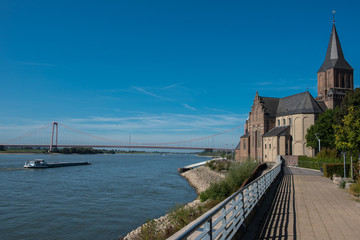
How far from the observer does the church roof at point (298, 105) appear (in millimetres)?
55875

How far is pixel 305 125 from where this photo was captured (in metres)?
55.2

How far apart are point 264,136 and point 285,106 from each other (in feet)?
29.4

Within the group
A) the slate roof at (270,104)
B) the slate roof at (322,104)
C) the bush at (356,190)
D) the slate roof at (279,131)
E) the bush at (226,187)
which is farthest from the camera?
the slate roof at (270,104)

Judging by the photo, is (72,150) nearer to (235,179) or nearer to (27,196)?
(27,196)

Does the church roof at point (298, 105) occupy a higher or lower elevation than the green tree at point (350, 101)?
higher

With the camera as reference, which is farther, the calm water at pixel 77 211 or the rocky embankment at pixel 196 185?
the calm water at pixel 77 211

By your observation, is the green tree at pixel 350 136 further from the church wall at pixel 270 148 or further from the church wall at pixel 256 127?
the church wall at pixel 256 127

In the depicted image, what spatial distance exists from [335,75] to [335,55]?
16.2ft

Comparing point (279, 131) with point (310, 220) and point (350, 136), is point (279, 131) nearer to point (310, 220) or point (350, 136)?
point (350, 136)

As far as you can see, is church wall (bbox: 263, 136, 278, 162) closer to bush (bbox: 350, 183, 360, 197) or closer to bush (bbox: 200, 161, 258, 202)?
bush (bbox: 200, 161, 258, 202)

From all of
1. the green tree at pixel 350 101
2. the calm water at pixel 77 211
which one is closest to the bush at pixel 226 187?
the calm water at pixel 77 211

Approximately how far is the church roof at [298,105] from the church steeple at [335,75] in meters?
5.58

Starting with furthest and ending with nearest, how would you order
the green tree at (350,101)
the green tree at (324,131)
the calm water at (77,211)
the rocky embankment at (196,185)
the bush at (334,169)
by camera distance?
the green tree at (324,131)
the green tree at (350,101)
the bush at (334,169)
the calm water at (77,211)
the rocky embankment at (196,185)

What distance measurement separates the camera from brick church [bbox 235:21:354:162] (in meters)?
55.5
